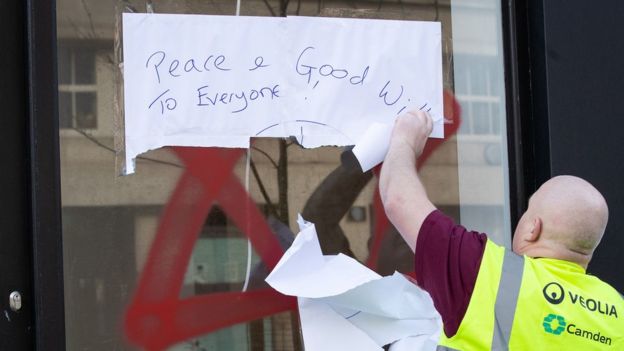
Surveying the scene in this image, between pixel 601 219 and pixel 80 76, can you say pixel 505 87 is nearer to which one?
pixel 601 219

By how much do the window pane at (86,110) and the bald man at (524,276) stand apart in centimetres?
79

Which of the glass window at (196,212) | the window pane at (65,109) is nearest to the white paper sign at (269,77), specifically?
the glass window at (196,212)

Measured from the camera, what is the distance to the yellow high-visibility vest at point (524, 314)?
180cm

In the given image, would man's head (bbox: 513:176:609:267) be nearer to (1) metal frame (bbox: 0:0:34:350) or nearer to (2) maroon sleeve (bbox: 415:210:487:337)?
(2) maroon sleeve (bbox: 415:210:487:337)

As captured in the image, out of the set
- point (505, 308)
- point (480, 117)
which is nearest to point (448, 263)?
point (505, 308)

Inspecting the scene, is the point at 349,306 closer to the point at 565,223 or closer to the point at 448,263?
the point at 448,263

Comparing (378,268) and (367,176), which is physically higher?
(367,176)

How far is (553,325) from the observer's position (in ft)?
5.93

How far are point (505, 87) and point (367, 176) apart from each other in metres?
0.50

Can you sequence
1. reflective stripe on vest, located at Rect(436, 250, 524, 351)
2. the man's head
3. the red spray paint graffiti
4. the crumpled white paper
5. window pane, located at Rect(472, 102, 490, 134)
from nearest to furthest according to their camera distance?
reflective stripe on vest, located at Rect(436, 250, 524, 351)
the man's head
the crumpled white paper
the red spray paint graffiti
window pane, located at Rect(472, 102, 490, 134)

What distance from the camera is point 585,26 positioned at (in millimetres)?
2393

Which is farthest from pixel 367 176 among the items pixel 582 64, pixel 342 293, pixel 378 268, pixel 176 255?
pixel 582 64

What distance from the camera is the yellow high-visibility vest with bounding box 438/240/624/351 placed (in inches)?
70.9

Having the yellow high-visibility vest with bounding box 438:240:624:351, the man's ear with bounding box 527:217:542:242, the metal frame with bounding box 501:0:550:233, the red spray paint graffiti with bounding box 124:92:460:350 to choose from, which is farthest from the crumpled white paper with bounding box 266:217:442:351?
the metal frame with bounding box 501:0:550:233
